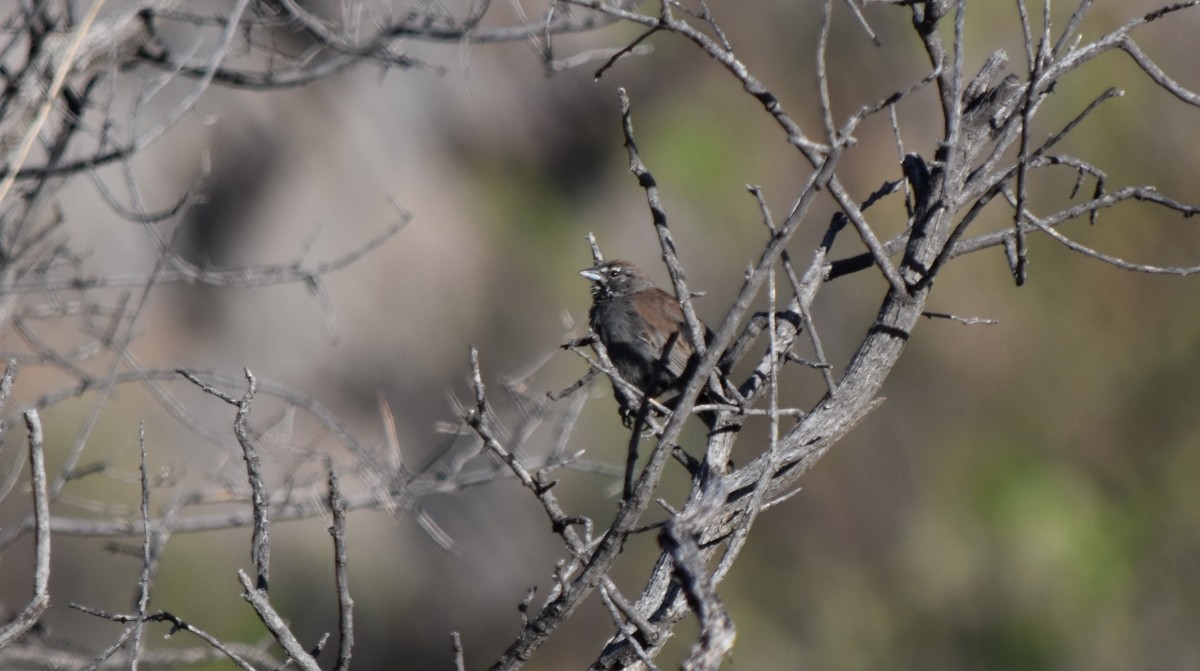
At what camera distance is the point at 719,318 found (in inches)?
440

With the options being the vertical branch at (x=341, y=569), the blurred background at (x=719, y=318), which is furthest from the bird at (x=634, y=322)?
the blurred background at (x=719, y=318)

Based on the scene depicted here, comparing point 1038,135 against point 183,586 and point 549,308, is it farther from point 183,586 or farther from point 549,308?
point 183,586

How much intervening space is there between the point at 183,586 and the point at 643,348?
5.22m

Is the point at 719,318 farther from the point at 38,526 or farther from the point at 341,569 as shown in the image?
the point at 38,526

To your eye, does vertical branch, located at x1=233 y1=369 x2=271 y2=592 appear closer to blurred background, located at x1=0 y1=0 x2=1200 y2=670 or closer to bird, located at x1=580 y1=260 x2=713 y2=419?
bird, located at x1=580 y1=260 x2=713 y2=419

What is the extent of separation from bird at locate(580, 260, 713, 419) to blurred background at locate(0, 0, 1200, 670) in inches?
146

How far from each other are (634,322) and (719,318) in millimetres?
5002

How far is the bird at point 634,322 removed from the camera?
6137mm

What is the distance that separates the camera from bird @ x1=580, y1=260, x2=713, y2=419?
6.14 m

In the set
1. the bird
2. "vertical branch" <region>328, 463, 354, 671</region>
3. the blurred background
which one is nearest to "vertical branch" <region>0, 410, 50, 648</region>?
"vertical branch" <region>328, 463, 354, 671</region>

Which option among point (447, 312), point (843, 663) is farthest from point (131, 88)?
point (843, 663)

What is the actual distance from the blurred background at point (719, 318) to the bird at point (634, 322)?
12.2 ft

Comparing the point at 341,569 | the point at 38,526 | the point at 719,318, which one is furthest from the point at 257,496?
the point at 719,318

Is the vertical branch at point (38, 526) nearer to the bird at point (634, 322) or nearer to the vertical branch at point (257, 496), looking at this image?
the vertical branch at point (257, 496)
